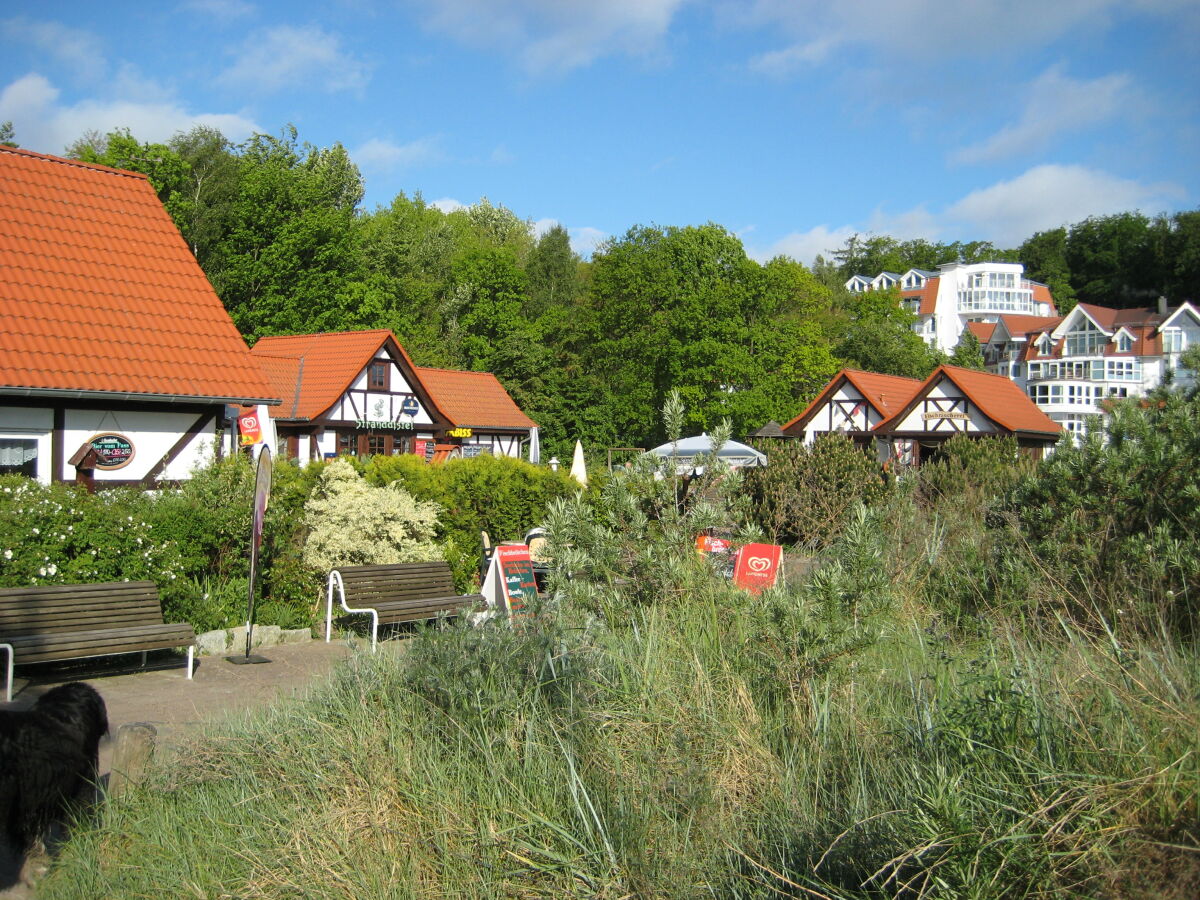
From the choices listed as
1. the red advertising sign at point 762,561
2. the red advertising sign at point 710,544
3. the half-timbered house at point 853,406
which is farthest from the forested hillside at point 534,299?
the red advertising sign at point 710,544

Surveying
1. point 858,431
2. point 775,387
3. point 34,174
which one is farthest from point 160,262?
point 775,387

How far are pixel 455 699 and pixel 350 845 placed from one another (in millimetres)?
907

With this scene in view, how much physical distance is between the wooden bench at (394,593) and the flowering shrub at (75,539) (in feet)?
5.43

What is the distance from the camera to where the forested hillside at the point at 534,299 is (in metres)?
43.5

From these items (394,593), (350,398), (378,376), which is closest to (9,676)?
(394,593)

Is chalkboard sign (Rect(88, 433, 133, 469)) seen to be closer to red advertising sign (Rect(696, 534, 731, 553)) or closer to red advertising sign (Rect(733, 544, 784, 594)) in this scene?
red advertising sign (Rect(733, 544, 784, 594))

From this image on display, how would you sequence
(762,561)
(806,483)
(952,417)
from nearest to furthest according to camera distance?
(762,561)
(806,483)
(952,417)

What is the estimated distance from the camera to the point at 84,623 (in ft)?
27.6

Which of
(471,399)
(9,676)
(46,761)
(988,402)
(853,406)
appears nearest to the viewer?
(46,761)

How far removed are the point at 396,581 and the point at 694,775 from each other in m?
6.95

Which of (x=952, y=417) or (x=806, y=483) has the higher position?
(x=952, y=417)

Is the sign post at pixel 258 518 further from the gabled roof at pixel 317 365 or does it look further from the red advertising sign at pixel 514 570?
the gabled roof at pixel 317 365

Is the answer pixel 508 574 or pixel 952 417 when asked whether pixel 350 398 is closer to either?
pixel 952 417

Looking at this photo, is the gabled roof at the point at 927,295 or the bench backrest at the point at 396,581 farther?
the gabled roof at the point at 927,295
